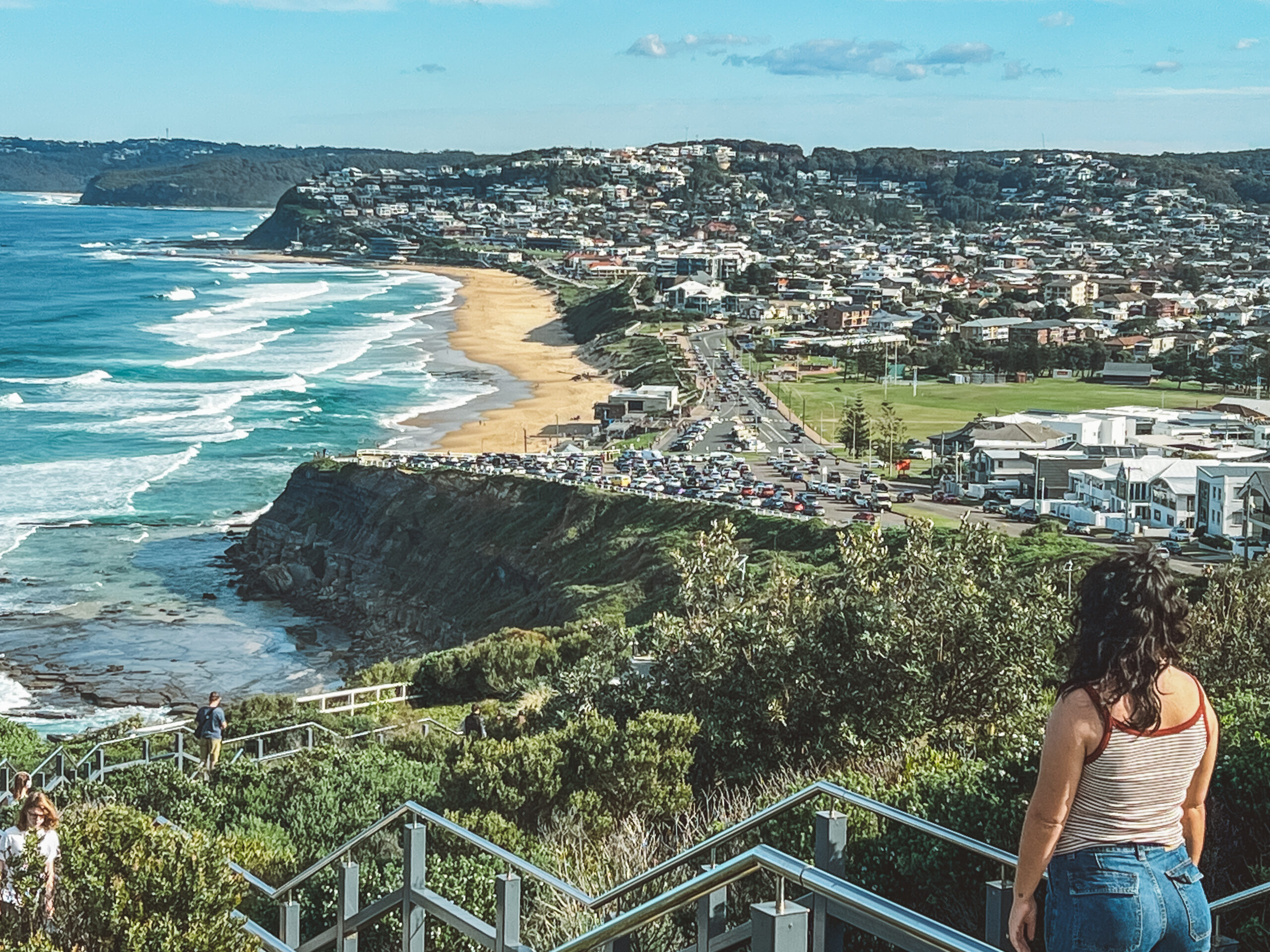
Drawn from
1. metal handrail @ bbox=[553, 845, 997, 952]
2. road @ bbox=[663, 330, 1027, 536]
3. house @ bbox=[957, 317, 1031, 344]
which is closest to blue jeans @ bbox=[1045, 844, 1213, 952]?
metal handrail @ bbox=[553, 845, 997, 952]

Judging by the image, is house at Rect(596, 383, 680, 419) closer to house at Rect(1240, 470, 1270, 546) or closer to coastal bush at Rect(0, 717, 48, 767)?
house at Rect(1240, 470, 1270, 546)

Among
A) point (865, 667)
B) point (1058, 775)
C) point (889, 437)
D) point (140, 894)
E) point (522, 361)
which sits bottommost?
point (522, 361)

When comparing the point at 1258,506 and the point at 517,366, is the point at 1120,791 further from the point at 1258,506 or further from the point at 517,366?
the point at 517,366

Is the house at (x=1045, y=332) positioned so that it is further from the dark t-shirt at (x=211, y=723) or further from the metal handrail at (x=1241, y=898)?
the metal handrail at (x=1241, y=898)

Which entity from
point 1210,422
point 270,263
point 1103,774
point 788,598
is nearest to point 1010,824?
point 1103,774

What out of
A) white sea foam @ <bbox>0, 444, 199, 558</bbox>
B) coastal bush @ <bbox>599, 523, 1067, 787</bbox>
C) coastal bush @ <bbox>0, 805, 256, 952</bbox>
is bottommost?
white sea foam @ <bbox>0, 444, 199, 558</bbox>

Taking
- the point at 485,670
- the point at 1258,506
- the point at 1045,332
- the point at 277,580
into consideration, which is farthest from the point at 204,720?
the point at 1045,332
